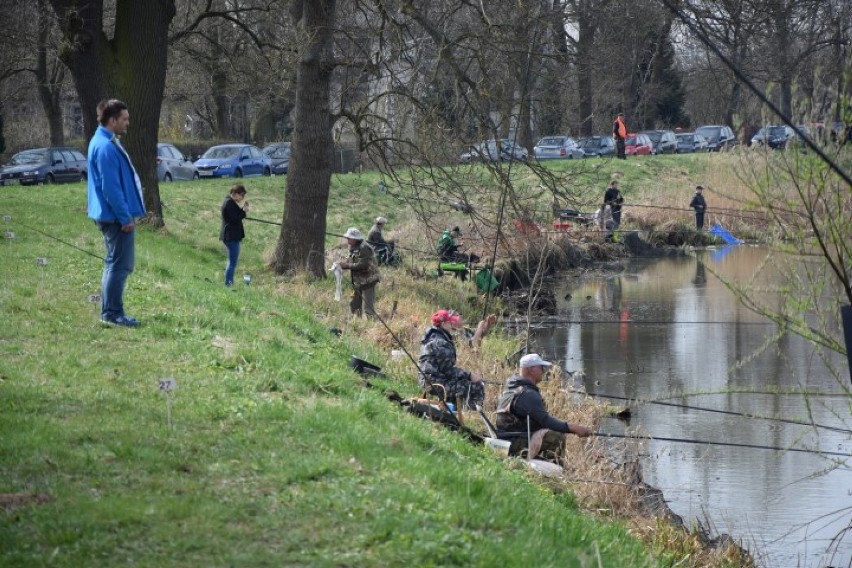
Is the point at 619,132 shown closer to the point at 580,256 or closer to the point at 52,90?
the point at 580,256

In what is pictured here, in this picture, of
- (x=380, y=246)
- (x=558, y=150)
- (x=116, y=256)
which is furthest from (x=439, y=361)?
(x=558, y=150)

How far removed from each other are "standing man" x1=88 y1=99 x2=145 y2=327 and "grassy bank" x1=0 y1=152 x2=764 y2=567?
2.00 feet

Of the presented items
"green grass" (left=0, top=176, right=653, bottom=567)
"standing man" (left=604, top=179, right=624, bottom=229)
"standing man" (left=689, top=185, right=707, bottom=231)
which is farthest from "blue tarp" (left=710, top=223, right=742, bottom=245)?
"green grass" (left=0, top=176, right=653, bottom=567)

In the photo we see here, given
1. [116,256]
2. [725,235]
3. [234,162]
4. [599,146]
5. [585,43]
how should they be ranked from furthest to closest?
[599,146]
[234,162]
[725,235]
[585,43]
[116,256]

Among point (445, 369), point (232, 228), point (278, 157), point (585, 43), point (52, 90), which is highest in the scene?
point (52, 90)

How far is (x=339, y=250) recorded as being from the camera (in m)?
24.5

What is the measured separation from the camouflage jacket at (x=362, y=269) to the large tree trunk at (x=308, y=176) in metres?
1.92

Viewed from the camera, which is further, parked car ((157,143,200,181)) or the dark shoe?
parked car ((157,143,200,181))

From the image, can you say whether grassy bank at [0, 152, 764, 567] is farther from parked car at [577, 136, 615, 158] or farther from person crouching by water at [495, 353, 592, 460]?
parked car at [577, 136, 615, 158]

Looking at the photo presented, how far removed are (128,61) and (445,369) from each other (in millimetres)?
11010

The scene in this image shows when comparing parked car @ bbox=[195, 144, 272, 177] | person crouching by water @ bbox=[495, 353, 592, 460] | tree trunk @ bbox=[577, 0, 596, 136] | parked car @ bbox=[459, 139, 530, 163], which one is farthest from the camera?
parked car @ bbox=[195, 144, 272, 177]

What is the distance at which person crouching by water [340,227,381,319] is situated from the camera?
18172 millimetres

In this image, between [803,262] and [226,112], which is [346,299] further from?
[226,112]

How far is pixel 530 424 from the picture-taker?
11.2 m
